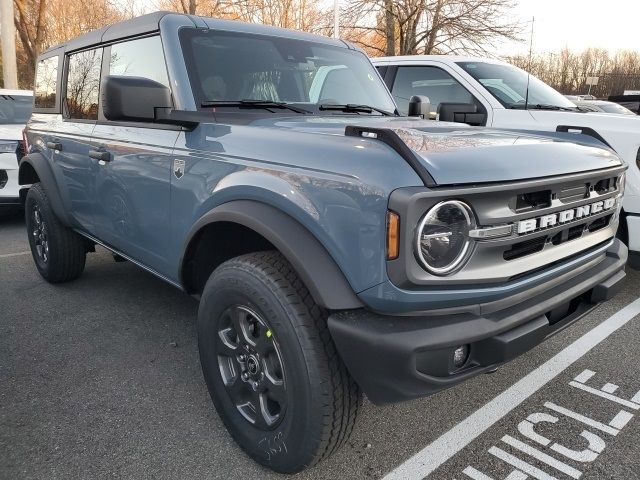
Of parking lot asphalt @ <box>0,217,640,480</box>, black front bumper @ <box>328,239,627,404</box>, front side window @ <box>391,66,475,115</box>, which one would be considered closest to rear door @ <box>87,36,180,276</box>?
parking lot asphalt @ <box>0,217,640,480</box>

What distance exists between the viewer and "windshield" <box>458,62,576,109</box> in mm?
5090

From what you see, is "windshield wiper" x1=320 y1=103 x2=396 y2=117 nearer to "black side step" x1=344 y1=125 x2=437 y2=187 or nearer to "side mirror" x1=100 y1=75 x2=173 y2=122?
"side mirror" x1=100 y1=75 x2=173 y2=122

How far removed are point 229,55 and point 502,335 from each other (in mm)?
2005

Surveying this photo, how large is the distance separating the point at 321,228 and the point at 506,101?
386 centimetres

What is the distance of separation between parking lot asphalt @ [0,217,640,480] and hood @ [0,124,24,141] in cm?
388

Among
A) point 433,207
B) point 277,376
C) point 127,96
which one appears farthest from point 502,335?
point 127,96

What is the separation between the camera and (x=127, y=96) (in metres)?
2.37

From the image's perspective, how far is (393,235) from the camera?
1668 mm

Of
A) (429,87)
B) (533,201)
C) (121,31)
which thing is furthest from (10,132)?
(533,201)

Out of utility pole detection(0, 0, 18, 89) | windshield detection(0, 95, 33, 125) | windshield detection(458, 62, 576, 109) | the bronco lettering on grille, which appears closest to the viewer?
the bronco lettering on grille

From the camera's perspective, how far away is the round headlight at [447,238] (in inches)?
67.8

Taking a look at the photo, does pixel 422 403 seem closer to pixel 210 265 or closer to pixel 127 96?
pixel 210 265

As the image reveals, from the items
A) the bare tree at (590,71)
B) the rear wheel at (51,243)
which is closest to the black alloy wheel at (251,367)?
the rear wheel at (51,243)

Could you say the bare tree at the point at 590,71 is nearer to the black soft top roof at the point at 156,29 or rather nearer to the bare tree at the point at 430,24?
the bare tree at the point at 430,24
